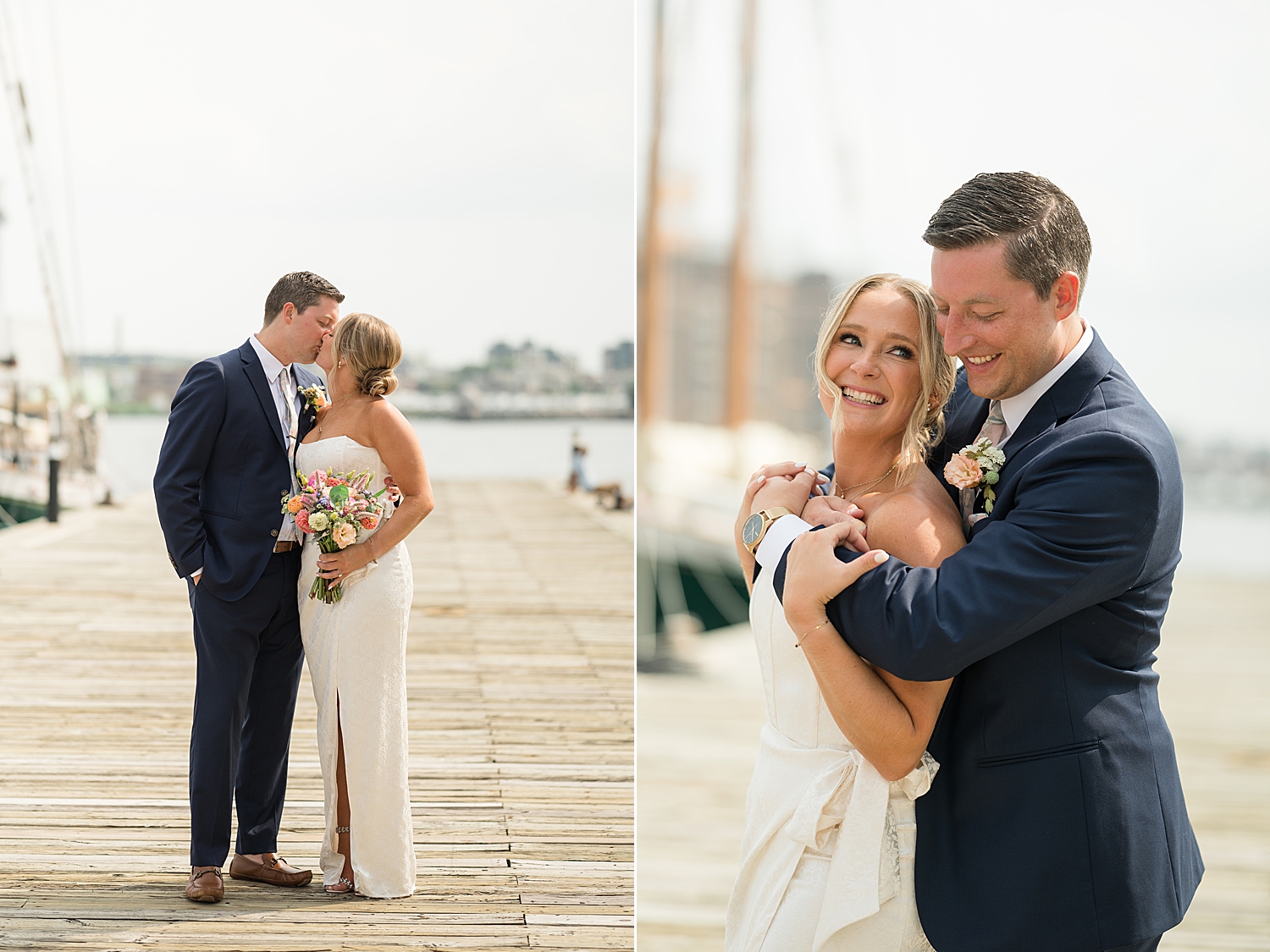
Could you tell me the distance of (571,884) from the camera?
3.69 meters

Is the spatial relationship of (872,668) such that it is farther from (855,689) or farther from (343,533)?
(343,533)

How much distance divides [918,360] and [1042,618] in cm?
49

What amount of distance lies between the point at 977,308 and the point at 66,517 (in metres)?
14.3

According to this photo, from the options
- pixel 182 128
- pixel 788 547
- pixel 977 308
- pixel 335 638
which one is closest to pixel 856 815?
pixel 788 547

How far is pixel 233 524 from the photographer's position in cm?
327

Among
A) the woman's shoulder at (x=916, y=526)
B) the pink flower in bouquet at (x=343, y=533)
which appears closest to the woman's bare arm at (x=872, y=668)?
the woman's shoulder at (x=916, y=526)

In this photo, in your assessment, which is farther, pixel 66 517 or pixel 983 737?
pixel 66 517

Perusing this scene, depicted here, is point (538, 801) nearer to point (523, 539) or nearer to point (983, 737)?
point (983, 737)

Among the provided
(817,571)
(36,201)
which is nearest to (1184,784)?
(817,571)

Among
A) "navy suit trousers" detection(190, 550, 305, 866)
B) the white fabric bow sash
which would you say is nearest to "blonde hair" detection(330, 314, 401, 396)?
"navy suit trousers" detection(190, 550, 305, 866)

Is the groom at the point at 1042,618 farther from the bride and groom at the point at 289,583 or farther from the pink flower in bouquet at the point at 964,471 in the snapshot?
the bride and groom at the point at 289,583

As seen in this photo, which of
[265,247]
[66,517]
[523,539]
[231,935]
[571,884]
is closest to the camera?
[231,935]

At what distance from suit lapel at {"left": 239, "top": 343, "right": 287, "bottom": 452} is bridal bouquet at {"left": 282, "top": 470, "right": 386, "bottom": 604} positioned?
0.49ft

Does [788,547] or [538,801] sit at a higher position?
[788,547]
